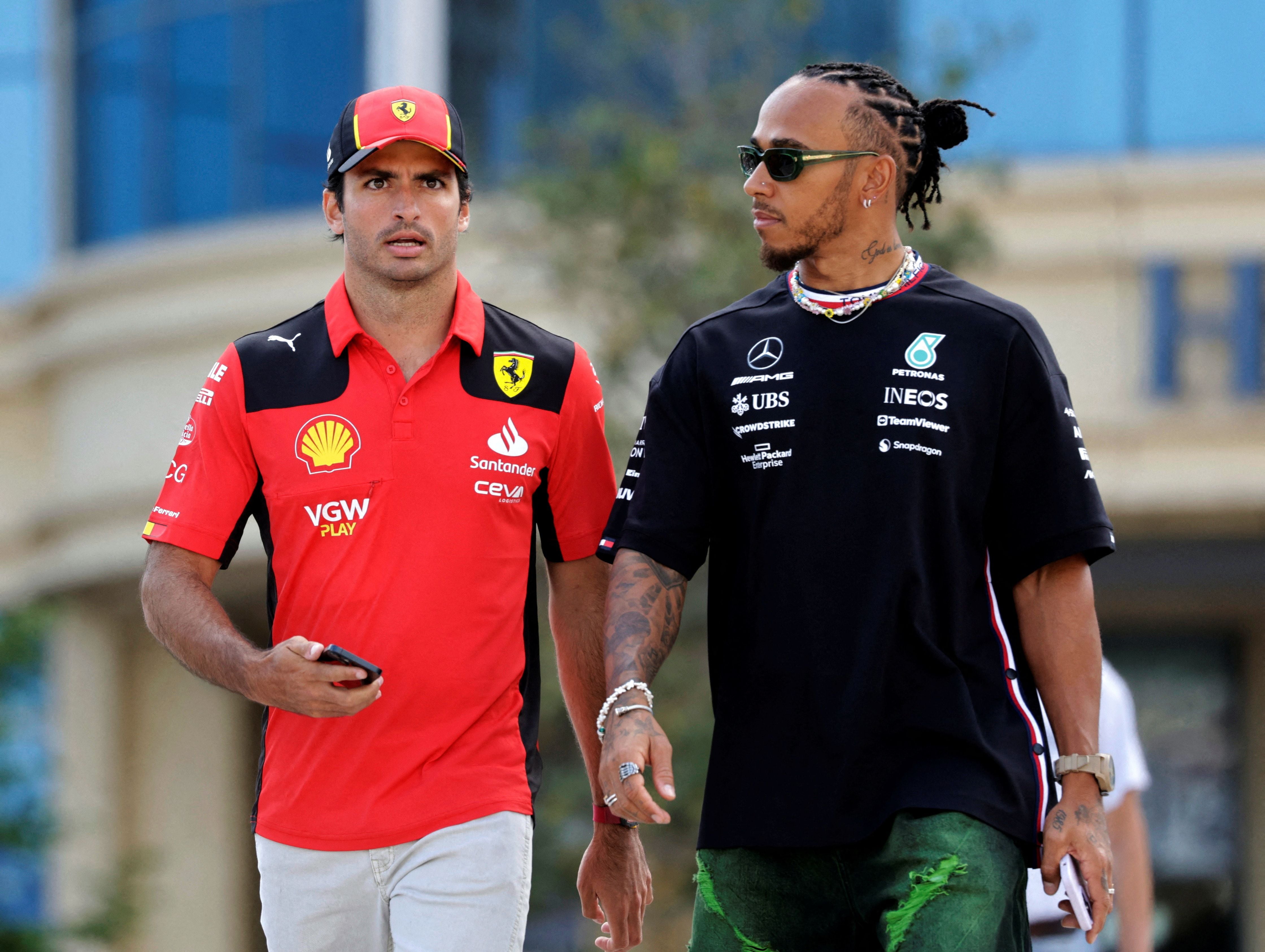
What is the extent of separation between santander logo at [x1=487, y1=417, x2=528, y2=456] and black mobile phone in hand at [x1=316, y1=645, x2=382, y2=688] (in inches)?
29.3

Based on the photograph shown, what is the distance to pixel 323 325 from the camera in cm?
462

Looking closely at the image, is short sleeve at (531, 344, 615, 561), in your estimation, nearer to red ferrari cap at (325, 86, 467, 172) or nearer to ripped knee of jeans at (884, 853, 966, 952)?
red ferrari cap at (325, 86, 467, 172)

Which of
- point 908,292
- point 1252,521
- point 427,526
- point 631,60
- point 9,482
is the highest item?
point 631,60

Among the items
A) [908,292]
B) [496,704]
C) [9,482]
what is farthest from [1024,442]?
[9,482]

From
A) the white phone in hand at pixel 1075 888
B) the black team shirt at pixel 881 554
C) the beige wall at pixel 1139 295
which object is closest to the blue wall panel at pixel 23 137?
the beige wall at pixel 1139 295

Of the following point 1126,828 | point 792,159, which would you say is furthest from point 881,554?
point 1126,828

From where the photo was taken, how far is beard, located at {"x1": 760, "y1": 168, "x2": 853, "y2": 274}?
4234mm

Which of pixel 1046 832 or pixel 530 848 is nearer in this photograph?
pixel 1046 832

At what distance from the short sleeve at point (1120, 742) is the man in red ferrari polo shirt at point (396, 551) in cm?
192

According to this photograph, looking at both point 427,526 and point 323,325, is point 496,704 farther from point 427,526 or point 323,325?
point 323,325

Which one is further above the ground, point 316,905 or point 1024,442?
point 1024,442

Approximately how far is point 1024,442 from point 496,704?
1350 mm

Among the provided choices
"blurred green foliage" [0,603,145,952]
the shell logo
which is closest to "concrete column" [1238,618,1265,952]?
"blurred green foliage" [0,603,145,952]

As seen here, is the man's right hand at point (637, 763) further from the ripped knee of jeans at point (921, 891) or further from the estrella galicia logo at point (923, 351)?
the estrella galicia logo at point (923, 351)
